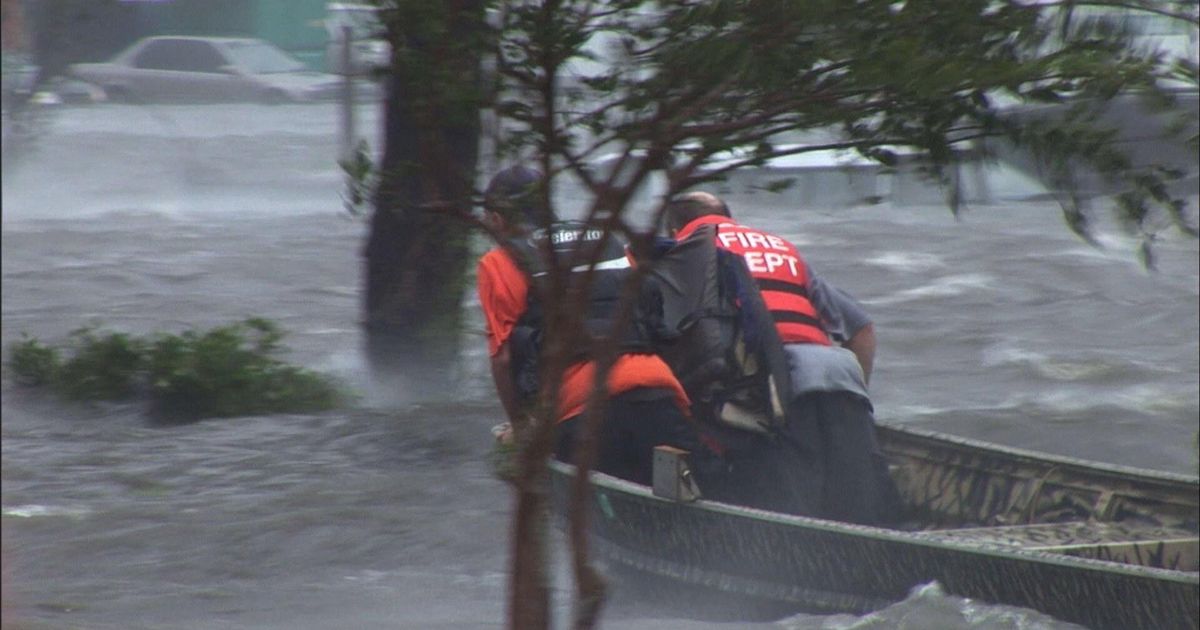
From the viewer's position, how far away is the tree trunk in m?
3.35

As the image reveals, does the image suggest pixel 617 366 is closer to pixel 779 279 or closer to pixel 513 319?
pixel 513 319

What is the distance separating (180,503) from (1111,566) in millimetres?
4858

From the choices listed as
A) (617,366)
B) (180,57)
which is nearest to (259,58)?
(180,57)

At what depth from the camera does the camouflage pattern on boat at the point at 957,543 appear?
524 centimetres

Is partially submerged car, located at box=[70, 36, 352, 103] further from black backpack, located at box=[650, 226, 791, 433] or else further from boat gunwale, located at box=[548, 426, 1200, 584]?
boat gunwale, located at box=[548, 426, 1200, 584]

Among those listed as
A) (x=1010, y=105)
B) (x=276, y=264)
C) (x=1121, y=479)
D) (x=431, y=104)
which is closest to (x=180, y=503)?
(x=1121, y=479)

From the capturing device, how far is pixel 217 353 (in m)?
10.1

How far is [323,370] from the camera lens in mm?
11359

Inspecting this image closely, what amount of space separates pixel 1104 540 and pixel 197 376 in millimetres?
5790

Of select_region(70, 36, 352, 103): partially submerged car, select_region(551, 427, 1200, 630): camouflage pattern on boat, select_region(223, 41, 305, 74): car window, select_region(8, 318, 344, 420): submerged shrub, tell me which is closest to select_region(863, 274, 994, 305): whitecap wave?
select_region(70, 36, 352, 103): partially submerged car

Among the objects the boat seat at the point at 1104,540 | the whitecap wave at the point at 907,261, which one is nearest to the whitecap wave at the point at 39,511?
the boat seat at the point at 1104,540

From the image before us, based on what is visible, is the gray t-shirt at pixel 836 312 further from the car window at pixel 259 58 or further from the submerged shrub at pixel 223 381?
the car window at pixel 259 58

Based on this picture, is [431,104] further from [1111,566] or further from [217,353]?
[217,353]

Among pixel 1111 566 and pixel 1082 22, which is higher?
pixel 1082 22
